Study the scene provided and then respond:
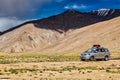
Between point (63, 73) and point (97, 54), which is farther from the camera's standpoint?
point (97, 54)

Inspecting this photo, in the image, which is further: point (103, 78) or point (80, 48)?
point (80, 48)

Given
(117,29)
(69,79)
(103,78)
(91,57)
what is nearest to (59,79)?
(69,79)

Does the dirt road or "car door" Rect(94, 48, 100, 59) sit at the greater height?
"car door" Rect(94, 48, 100, 59)

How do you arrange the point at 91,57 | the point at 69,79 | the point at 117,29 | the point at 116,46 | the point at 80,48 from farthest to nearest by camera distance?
the point at 117,29 → the point at 80,48 → the point at 116,46 → the point at 91,57 → the point at 69,79

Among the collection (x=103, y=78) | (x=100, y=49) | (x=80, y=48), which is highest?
(x=80, y=48)

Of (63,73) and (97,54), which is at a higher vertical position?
(97,54)

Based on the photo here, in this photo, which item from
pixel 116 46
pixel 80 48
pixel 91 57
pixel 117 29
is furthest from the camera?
pixel 117 29

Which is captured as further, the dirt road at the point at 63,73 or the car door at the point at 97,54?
the car door at the point at 97,54

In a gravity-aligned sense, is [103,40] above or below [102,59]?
above

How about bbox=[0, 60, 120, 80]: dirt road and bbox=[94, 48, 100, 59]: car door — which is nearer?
bbox=[0, 60, 120, 80]: dirt road

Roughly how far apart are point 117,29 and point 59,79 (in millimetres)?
175605

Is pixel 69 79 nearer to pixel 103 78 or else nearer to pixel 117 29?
pixel 103 78

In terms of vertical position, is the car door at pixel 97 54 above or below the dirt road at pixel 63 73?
above

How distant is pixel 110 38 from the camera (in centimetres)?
18600
